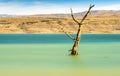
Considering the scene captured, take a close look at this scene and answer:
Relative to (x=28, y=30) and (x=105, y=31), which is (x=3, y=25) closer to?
(x=28, y=30)

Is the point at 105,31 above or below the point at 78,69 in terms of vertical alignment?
below

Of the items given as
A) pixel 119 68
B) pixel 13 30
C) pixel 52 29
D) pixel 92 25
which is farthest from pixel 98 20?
pixel 119 68

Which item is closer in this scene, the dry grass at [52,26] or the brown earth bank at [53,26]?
the brown earth bank at [53,26]

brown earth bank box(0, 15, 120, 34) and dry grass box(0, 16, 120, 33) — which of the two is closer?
brown earth bank box(0, 15, 120, 34)

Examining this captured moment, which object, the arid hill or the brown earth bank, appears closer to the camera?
the brown earth bank

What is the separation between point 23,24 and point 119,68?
14905cm

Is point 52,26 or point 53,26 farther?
point 52,26

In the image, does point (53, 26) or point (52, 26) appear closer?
point (53, 26)

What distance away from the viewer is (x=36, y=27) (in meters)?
161

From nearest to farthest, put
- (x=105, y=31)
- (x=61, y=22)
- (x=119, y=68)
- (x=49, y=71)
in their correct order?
(x=49, y=71) < (x=119, y=68) < (x=105, y=31) < (x=61, y=22)

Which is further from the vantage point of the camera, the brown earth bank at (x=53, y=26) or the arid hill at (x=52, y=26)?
the arid hill at (x=52, y=26)

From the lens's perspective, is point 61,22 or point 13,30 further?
point 61,22

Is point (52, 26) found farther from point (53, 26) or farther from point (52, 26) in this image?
point (53, 26)

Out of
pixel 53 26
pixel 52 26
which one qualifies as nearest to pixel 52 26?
pixel 52 26
